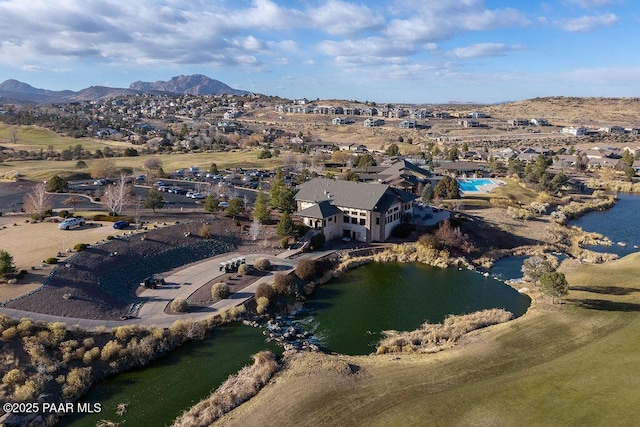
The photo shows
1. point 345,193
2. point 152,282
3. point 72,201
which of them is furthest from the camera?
point 72,201

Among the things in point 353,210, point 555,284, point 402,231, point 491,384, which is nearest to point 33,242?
point 353,210

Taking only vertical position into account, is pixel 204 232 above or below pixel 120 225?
below

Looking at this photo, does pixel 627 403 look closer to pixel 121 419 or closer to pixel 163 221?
pixel 121 419

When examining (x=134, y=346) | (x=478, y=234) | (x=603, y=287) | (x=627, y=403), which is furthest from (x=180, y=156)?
(x=627, y=403)

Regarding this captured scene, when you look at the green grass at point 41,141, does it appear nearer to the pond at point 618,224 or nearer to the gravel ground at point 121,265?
the gravel ground at point 121,265

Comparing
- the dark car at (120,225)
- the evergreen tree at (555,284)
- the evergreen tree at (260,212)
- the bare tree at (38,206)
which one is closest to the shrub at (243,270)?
the evergreen tree at (260,212)

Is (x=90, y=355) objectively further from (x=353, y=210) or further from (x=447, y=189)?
(x=447, y=189)

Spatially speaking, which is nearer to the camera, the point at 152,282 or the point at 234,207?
the point at 152,282
